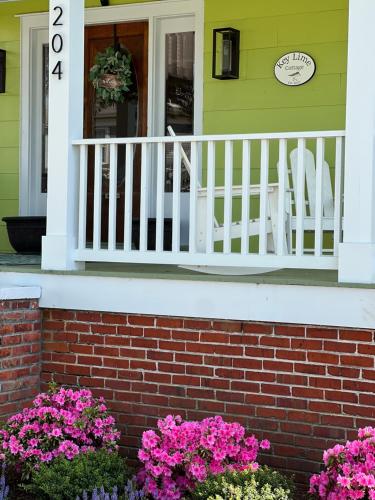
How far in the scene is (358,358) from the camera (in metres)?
4.57

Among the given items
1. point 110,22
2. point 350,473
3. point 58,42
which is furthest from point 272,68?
point 350,473

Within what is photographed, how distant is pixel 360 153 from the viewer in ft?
15.0

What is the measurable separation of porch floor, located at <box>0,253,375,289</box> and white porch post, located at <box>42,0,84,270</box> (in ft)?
0.63

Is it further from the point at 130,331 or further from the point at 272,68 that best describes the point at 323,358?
the point at 272,68

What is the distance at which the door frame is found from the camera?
23.4 feet

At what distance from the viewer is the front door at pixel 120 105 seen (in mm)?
7457

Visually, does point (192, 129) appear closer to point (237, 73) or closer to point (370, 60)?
point (237, 73)

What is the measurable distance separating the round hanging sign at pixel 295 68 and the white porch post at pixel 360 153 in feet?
6.83

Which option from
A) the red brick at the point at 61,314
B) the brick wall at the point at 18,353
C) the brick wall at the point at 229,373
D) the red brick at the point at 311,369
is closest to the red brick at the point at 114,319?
the brick wall at the point at 229,373

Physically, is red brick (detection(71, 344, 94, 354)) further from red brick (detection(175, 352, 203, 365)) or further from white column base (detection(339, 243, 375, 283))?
white column base (detection(339, 243, 375, 283))

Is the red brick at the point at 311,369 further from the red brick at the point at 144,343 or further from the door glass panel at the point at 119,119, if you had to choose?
the door glass panel at the point at 119,119

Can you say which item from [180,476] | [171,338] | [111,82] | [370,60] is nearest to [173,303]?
[171,338]

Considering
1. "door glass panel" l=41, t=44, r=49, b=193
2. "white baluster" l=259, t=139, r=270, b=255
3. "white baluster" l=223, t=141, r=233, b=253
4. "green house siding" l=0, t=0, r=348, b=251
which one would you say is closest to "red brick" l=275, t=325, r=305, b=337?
"white baluster" l=259, t=139, r=270, b=255

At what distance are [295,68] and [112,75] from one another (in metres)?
1.67
